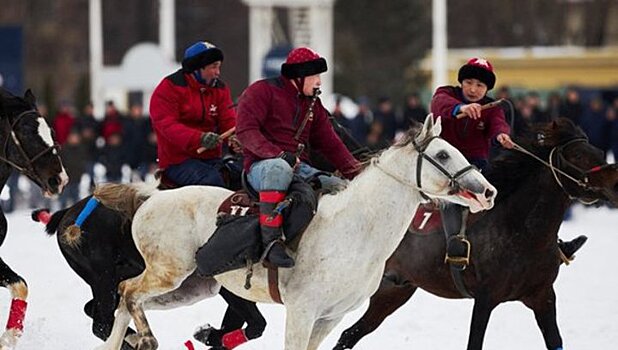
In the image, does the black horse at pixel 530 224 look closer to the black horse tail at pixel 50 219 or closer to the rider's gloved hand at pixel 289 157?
the rider's gloved hand at pixel 289 157

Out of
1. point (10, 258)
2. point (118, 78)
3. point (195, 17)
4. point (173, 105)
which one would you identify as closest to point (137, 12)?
point (195, 17)

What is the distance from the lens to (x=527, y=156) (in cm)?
1028

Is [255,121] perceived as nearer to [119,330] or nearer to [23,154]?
[119,330]

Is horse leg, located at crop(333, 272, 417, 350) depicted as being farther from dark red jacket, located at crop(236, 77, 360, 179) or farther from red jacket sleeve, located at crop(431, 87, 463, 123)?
dark red jacket, located at crop(236, 77, 360, 179)

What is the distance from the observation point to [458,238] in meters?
10.0

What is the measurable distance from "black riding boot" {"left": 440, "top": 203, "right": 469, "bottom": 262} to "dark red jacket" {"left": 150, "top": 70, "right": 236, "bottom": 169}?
1701 mm

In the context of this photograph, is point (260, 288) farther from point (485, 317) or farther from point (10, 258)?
point (10, 258)

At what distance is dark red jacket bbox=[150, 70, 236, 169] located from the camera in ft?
32.1

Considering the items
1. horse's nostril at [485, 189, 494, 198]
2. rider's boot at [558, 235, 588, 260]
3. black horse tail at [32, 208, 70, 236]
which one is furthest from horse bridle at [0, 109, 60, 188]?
rider's boot at [558, 235, 588, 260]

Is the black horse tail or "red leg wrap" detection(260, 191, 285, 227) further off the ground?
"red leg wrap" detection(260, 191, 285, 227)

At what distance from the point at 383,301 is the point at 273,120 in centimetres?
255

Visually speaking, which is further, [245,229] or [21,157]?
[21,157]

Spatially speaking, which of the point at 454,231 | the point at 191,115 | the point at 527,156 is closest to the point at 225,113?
the point at 191,115

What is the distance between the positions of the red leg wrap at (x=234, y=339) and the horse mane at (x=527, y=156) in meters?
2.11
